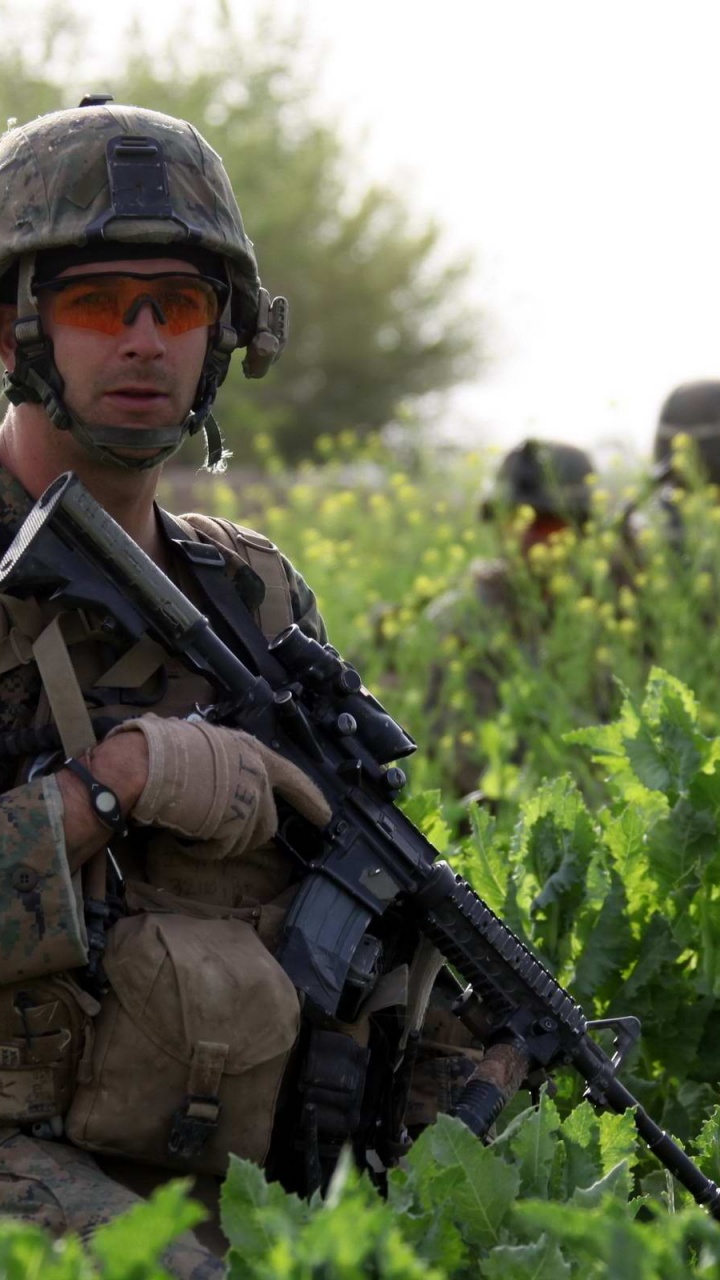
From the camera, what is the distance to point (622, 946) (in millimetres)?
4160

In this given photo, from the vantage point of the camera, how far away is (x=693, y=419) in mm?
9453

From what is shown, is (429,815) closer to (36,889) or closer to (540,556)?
(36,889)

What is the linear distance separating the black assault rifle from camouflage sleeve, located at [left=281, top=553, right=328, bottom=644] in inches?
9.7

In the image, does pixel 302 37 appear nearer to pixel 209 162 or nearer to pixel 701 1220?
pixel 209 162

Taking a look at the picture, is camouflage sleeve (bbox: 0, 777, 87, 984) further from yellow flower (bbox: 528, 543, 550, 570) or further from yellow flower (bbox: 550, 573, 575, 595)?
yellow flower (bbox: 528, 543, 550, 570)

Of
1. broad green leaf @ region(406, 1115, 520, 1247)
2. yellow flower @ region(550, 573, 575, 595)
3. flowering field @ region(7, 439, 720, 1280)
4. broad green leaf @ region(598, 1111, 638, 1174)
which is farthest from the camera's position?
yellow flower @ region(550, 573, 575, 595)

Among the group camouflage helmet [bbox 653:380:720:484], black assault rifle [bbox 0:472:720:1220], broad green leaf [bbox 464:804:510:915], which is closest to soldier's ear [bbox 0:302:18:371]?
black assault rifle [bbox 0:472:720:1220]

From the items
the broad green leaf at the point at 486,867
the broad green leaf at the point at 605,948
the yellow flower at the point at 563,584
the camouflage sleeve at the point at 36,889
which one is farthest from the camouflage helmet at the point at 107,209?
the yellow flower at the point at 563,584

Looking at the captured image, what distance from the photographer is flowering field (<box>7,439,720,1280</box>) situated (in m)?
2.16

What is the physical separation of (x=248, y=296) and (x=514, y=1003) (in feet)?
4.71

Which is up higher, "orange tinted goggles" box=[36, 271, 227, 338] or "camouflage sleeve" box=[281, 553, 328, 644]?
"orange tinted goggles" box=[36, 271, 227, 338]

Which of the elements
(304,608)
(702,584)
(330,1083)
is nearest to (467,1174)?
(330,1083)

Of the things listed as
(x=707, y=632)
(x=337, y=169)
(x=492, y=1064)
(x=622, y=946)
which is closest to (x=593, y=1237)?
(x=492, y=1064)

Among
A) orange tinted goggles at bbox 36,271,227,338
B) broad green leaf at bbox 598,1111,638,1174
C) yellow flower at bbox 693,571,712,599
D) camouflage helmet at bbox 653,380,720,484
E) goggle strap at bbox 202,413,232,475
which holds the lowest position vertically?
broad green leaf at bbox 598,1111,638,1174
